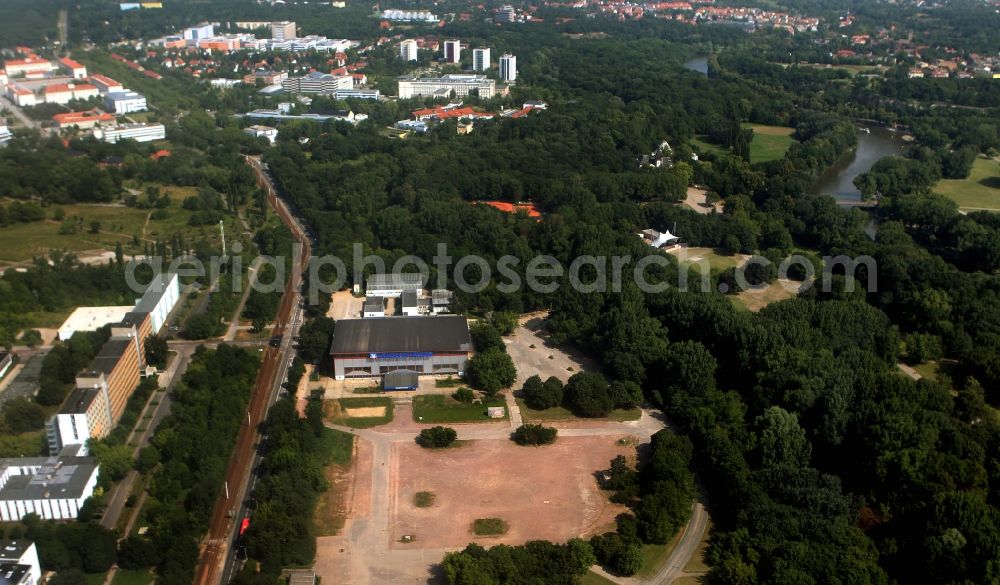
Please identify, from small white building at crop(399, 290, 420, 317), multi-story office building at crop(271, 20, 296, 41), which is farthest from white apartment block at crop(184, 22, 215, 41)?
small white building at crop(399, 290, 420, 317)

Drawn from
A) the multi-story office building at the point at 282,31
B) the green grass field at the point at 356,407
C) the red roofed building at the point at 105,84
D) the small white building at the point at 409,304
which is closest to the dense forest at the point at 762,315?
the small white building at the point at 409,304

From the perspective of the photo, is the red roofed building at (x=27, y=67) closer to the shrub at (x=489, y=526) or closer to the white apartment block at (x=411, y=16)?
the white apartment block at (x=411, y=16)

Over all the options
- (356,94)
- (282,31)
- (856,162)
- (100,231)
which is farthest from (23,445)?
(282,31)

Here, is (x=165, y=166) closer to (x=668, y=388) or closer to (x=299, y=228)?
(x=299, y=228)

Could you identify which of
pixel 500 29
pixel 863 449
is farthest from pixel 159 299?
pixel 500 29

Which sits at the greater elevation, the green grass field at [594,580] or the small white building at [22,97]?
the small white building at [22,97]

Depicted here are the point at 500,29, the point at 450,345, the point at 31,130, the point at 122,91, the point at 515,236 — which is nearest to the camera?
the point at 450,345

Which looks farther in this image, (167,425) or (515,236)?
(515,236)
